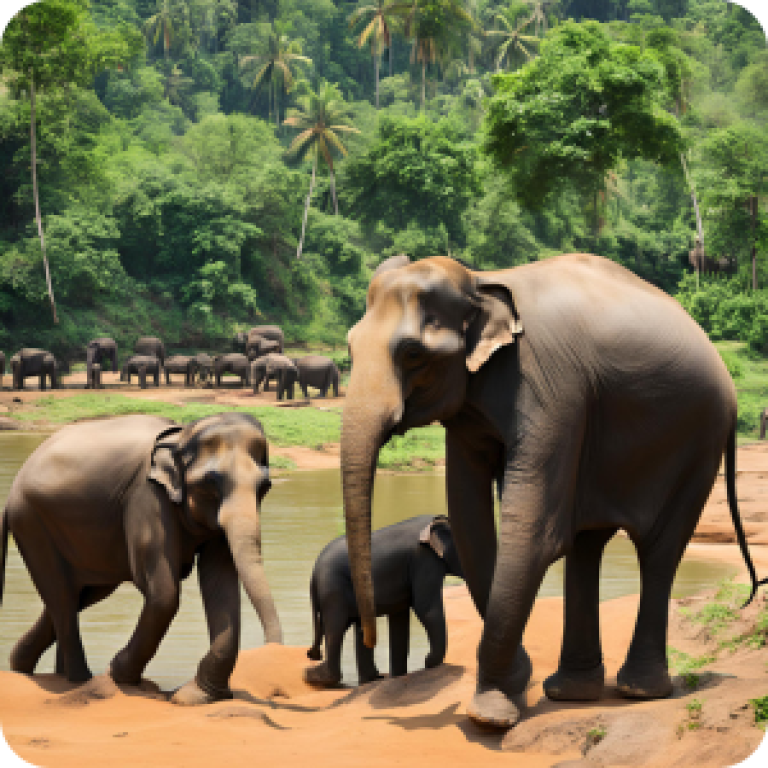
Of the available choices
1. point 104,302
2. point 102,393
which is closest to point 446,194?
point 104,302

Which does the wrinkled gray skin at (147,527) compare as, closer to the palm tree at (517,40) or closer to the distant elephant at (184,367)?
the distant elephant at (184,367)

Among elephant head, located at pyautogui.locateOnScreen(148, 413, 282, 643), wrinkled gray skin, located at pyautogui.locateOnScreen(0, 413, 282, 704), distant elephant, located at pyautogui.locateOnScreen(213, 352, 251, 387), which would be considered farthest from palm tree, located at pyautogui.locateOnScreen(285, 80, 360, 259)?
elephant head, located at pyautogui.locateOnScreen(148, 413, 282, 643)

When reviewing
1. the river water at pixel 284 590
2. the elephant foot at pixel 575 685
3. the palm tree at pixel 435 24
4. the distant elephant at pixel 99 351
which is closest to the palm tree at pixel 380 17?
the palm tree at pixel 435 24

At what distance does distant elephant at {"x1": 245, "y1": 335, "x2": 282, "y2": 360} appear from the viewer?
31328mm

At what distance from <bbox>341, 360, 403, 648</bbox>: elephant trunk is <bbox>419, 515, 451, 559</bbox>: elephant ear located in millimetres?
2122

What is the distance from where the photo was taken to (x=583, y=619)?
5.27 meters

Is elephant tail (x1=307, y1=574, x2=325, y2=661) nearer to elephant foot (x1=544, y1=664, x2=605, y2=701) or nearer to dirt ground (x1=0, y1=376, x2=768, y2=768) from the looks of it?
dirt ground (x1=0, y1=376, x2=768, y2=768)

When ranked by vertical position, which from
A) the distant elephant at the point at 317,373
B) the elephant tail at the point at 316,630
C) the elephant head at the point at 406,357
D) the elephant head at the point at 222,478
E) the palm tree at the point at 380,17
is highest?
the palm tree at the point at 380,17

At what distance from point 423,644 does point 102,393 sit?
19741 millimetres

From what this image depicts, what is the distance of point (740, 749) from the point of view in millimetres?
3914

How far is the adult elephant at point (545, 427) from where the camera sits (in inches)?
178

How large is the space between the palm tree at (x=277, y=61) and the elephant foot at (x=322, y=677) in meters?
42.5

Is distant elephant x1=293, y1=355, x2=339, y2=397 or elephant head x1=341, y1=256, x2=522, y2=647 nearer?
elephant head x1=341, y1=256, x2=522, y2=647

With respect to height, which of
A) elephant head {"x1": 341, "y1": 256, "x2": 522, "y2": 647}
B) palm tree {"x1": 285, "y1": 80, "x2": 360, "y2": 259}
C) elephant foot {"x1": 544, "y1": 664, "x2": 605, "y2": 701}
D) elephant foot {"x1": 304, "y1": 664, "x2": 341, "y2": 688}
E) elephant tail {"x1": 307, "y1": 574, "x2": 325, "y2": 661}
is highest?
palm tree {"x1": 285, "y1": 80, "x2": 360, "y2": 259}
